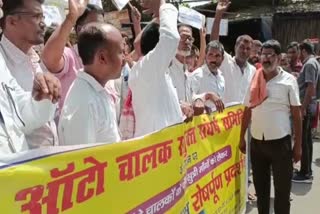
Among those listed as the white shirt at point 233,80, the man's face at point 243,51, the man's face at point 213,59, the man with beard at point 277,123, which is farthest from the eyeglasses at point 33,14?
the man's face at point 243,51

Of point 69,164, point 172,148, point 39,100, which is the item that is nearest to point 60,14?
point 172,148

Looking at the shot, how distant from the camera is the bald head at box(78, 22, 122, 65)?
7.77 ft

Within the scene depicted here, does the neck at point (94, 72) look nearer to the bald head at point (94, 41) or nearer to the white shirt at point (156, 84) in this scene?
the bald head at point (94, 41)

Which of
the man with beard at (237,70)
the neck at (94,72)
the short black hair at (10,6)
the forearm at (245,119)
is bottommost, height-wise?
the forearm at (245,119)

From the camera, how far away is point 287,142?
14.1 ft

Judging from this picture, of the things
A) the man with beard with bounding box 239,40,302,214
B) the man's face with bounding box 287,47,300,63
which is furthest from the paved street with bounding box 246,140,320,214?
the man's face with bounding box 287,47,300,63

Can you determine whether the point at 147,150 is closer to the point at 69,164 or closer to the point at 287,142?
the point at 69,164

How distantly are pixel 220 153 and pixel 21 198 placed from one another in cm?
241

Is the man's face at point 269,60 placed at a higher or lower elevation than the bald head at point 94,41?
lower

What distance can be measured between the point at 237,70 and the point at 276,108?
1.20 metres

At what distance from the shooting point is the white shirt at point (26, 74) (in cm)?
226

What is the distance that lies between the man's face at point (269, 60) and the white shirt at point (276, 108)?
82 mm

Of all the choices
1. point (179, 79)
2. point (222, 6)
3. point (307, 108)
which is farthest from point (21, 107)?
point (307, 108)

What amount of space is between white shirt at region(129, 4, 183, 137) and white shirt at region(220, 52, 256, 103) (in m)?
2.43
